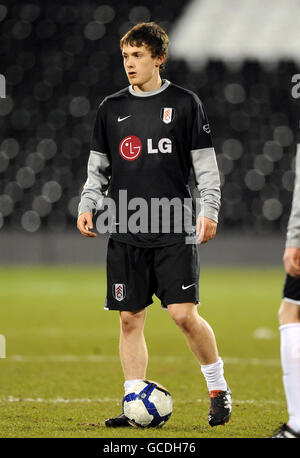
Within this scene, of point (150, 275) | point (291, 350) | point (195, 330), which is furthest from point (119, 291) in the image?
point (291, 350)

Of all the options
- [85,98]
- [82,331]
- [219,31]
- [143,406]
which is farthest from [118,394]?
[219,31]

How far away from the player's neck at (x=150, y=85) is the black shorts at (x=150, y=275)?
2.58 feet

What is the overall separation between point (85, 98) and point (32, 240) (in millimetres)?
6526

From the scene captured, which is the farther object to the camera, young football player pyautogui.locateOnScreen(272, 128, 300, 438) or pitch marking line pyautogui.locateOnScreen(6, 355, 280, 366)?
pitch marking line pyautogui.locateOnScreen(6, 355, 280, 366)

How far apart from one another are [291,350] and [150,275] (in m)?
0.97

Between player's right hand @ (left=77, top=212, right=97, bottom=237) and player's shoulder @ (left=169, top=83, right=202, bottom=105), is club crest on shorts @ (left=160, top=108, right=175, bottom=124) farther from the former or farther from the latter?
player's right hand @ (left=77, top=212, right=97, bottom=237)

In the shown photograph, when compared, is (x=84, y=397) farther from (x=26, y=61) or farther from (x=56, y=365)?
(x=26, y=61)

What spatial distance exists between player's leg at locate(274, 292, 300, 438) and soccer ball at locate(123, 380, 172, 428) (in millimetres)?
772

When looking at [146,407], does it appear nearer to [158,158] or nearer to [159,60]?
[158,158]

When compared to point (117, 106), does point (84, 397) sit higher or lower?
lower

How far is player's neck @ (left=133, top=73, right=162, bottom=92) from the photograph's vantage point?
3.99 m

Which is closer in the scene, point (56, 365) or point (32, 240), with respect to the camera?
point (56, 365)

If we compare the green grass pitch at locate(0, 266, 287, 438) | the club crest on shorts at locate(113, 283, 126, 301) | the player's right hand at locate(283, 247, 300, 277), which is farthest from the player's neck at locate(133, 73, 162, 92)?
the green grass pitch at locate(0, 266, 287, 438)
